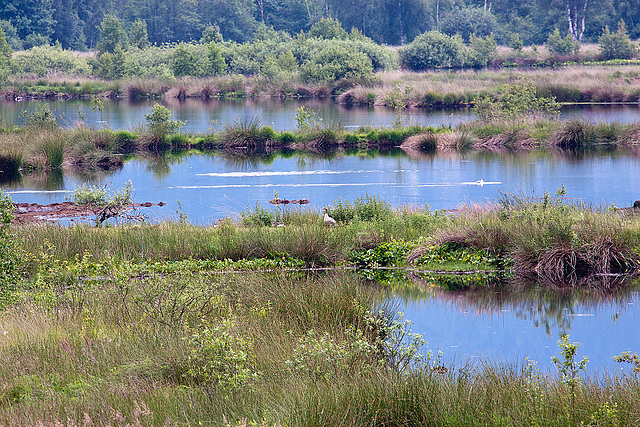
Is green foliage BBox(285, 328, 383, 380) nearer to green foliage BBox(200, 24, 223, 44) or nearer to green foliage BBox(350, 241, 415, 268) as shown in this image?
green foliage BBox(350, 241, 415, 268)

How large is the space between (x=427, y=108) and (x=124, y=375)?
154 ft

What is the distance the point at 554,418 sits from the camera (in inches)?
259

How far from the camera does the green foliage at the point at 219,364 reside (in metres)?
7.06

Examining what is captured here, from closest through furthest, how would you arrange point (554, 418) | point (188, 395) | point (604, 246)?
point (554, 418)
point (188, 395)
point (604, 246)

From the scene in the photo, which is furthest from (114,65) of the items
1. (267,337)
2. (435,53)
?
(267,337)

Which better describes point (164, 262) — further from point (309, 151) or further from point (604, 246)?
point (309, 151)

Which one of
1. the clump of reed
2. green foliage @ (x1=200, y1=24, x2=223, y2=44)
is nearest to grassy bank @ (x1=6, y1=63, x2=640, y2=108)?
green foliage @ (x1=200, y1=24, x2=223, y2=44)

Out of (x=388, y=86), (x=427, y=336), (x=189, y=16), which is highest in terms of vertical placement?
(x=189, y=16)

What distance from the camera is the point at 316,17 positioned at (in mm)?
104312

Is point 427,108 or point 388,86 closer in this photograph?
point 427,108

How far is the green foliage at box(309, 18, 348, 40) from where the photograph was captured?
84.8 meters

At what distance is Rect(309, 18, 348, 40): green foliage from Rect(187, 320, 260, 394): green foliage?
7867 centimetres

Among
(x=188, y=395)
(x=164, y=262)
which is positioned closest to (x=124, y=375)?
(x=188, y=395)

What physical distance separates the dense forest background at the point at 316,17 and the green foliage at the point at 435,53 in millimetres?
16982
